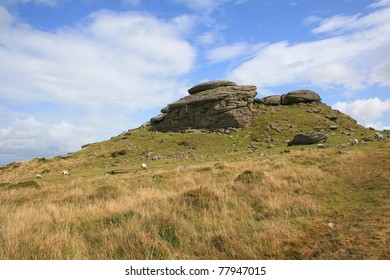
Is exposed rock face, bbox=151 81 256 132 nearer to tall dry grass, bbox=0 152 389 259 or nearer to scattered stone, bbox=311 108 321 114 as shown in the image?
scattered stone, bbox=311 108 321 114

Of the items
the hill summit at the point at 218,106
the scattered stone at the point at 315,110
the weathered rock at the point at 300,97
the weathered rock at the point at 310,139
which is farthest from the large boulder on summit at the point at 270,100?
the weathered rock at the point at 310,139

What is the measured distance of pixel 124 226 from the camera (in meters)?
9.52

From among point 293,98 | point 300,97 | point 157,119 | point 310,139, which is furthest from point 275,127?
Result: point 157,119

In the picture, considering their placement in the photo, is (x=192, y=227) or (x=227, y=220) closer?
(x=192, y=227)

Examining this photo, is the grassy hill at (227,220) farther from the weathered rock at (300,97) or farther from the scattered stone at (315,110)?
the weathered rock at (300,97)

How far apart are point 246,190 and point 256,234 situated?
7.04 meters

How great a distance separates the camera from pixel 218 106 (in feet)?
180

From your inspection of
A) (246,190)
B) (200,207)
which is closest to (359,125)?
(246,190)

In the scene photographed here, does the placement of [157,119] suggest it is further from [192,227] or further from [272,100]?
[192,227]

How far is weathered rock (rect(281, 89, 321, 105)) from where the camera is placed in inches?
2462

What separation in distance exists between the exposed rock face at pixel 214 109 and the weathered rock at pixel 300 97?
8.47m

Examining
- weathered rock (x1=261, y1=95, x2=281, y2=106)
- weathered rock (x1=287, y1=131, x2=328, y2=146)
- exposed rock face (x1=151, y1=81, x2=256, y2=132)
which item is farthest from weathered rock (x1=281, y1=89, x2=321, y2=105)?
weathered rock (x1=287, y1=131, x2=328, y2=146)

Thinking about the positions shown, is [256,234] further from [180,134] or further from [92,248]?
[180,134]

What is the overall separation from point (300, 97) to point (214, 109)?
19.5 metres
